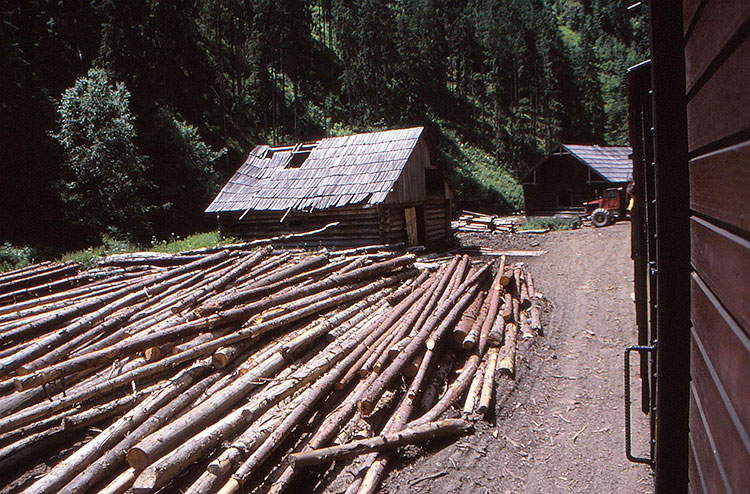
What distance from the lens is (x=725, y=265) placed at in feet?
5.21

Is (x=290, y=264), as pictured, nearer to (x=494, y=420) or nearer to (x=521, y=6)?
(x=494, y=420)

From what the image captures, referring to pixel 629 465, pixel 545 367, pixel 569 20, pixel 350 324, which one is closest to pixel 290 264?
pixel 350 324

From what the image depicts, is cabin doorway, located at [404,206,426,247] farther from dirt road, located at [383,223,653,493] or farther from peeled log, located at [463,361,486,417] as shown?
peeled log, located at [463,361,486,417]

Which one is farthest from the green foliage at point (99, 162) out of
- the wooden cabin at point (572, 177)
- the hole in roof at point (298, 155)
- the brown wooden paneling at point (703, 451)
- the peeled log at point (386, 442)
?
the wooden cabin at point (572, 177)

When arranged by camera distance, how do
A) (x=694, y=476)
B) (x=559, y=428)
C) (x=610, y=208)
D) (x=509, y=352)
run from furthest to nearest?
1. (x=610, y=208)
2. (x=509, y=352)
3. (x=559, y=428)
4. (x=694, y=476)

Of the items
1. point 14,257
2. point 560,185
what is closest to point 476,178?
point 560,185

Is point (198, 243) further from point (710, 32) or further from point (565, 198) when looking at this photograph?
point (565, 198)

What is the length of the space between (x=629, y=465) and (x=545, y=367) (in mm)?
2924

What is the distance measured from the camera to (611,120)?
61.4 metres

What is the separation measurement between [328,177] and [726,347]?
18.3 meters

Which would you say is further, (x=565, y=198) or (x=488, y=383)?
(x=565, y=198)

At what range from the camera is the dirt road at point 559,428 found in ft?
18.1

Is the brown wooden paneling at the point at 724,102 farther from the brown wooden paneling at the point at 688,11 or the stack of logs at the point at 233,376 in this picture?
the stack of logs at the point at 233,376

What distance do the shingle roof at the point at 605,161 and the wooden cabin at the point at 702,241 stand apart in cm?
3000
